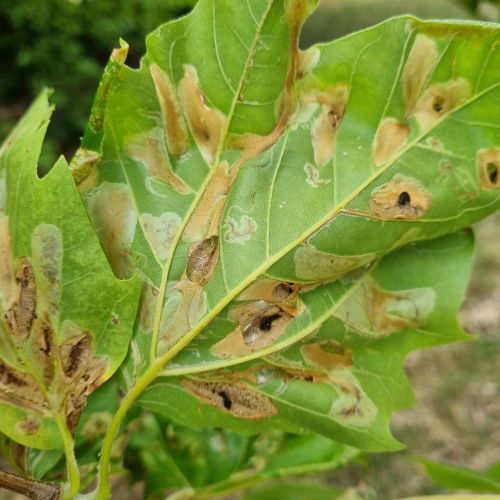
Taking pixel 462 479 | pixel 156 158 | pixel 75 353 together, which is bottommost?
pixel 462 479

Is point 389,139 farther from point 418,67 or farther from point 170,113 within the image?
point 170,113

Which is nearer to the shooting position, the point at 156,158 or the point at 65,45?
the point at 156,158

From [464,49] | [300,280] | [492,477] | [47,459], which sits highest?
[464,49]

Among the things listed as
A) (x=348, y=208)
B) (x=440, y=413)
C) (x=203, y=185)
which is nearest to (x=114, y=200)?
(x=203, y=185)

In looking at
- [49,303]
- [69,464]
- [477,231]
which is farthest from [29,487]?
[477,231]

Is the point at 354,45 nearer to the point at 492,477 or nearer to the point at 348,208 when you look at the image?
the point at 348,208

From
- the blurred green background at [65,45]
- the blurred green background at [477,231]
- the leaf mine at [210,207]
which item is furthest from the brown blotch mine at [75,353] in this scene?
the blurred green background at [65,45]

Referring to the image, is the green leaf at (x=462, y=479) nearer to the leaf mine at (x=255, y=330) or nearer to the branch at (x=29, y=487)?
the leaf mine at (x=255, y=330)
